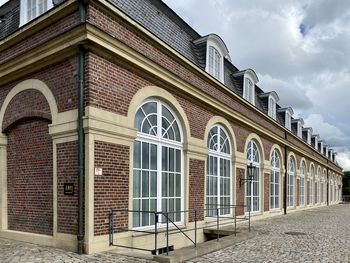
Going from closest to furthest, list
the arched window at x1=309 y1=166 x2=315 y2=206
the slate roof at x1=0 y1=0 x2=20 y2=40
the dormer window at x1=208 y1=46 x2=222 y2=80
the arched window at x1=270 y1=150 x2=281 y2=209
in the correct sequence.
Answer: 1. the slate roof at x1=0 y1=0 x2=20 y2=40
2. the dormer window at x1=208 y1=46 x2=222 y2=80
3. the arched window at x1=270 y1=150 x2=281 y2=209
4. the arched window at x1=309 y1=166 x2=315 y2=206

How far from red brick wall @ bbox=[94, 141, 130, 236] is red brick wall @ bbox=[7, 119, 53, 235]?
152 cm

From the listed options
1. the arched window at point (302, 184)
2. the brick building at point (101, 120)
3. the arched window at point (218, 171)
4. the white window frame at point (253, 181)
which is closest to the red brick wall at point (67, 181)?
the brick building at point (101, 120)

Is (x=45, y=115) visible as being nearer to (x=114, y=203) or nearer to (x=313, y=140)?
(x=114, y=203)

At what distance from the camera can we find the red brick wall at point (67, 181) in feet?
27.5

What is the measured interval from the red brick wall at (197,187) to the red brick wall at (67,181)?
15.5 ft

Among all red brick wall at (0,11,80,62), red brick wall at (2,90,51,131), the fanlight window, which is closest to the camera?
red brick wall at (0,11,80,62)

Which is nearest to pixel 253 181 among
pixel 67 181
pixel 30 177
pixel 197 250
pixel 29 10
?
pixel 197 250

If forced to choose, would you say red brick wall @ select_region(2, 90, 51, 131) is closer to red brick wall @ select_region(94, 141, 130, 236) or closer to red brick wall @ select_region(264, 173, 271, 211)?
red brick wall @ select_region(94, 141, 130, 236)

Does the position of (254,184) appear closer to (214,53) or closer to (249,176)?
(249,176)

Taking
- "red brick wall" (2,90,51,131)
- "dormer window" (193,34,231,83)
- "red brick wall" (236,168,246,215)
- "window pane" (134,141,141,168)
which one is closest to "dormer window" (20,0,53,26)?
"red brick wall" (2,90,51,131)

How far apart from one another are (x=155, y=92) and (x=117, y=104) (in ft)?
5.96

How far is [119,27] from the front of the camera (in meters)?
9.37

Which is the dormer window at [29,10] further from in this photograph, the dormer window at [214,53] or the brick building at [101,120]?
the dormer window at [214,53]

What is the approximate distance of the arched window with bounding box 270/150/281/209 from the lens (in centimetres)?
2195
